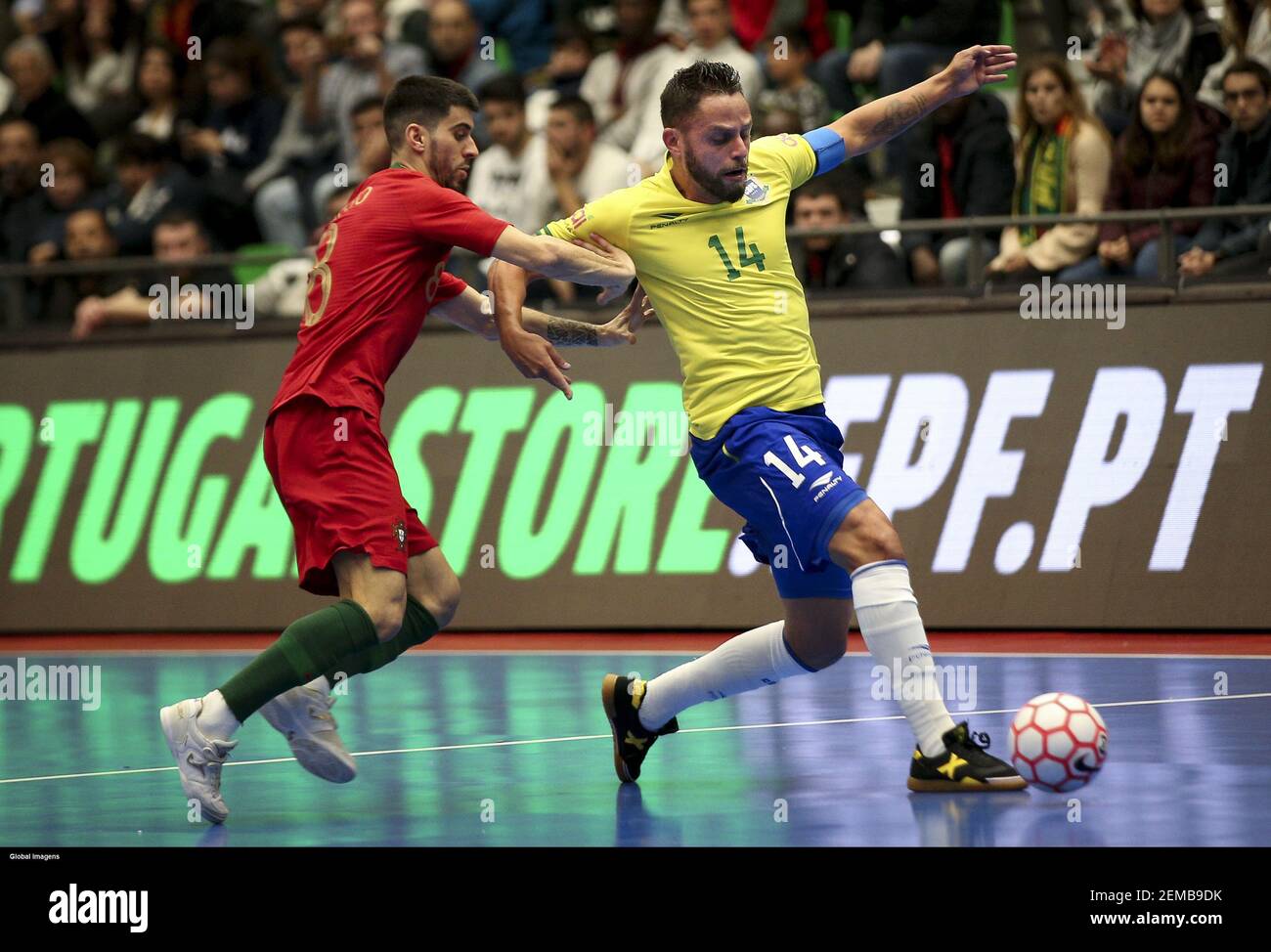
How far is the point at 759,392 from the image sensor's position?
730 centimetres

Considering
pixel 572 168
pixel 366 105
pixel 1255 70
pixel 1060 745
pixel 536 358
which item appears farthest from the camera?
pixel 366 105

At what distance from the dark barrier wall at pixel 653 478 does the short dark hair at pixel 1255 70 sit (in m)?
1.51

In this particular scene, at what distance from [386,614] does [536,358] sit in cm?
107

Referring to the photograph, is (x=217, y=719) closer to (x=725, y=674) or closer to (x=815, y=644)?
(x=725, y=674)

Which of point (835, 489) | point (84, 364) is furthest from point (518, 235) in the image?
point (84, 364)

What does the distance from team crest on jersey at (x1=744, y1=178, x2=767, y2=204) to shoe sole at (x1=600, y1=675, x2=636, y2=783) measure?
6.50ft

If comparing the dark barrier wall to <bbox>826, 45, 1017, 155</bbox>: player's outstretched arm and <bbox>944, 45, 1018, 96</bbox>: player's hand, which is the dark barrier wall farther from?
<bbox>944, 45, 1018, 96</bbox>: player's hand

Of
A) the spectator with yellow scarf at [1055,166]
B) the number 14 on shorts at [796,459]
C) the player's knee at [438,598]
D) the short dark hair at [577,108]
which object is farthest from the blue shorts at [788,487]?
the short dark hair at [577,108]

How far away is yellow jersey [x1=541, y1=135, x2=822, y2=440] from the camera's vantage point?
735 centimetres

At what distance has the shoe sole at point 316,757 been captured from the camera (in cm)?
708

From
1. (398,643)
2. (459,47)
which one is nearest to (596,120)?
(459,47)

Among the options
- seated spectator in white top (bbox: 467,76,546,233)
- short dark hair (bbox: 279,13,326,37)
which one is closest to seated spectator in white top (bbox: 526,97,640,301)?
seated spectator in white top (bbox: 467,76,546,233)
